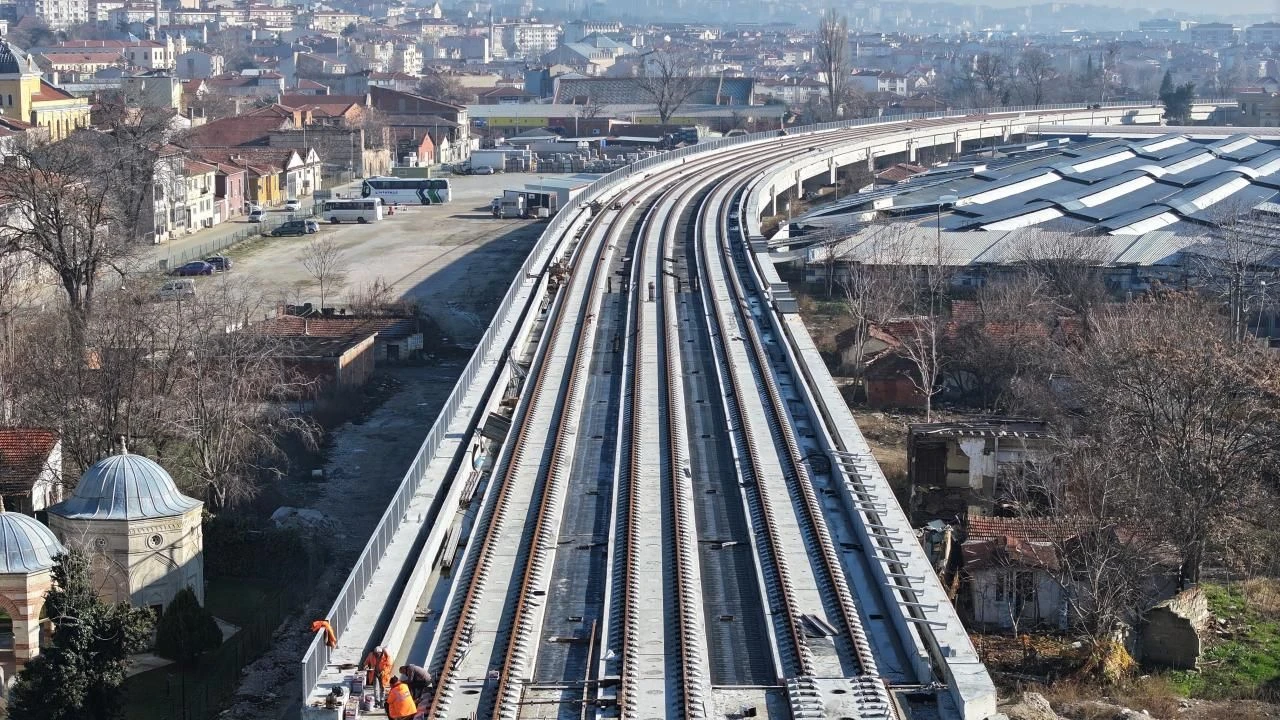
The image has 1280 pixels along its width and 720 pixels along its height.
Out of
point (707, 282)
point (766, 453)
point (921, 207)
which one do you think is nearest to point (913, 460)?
point (766, 453)

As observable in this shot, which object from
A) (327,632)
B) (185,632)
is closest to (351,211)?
(185,632)

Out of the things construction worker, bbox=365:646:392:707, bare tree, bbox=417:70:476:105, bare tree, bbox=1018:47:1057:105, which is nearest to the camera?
construction worker, bbox=365:646:392:707

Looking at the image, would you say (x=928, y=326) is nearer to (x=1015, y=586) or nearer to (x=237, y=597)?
(x=1015, y=586)

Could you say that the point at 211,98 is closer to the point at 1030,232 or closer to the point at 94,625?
the point at 1030,232

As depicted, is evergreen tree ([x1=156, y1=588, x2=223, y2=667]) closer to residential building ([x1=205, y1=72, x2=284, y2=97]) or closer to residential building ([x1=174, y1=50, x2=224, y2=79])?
residential building ([x1=205, y1=72, x2=284, y2=97])

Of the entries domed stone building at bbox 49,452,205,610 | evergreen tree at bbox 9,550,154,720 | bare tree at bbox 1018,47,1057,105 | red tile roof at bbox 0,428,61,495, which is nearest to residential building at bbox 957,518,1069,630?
domed stone building at bbox 49,452,205,610

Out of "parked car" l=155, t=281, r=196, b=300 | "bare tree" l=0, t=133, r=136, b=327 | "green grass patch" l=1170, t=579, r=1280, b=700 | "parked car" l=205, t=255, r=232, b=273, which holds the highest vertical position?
"bare tree" l=0, t=133, r=136, b=327

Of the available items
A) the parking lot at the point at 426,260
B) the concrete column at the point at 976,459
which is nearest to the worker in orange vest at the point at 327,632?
the concrete column at the point at 976,459

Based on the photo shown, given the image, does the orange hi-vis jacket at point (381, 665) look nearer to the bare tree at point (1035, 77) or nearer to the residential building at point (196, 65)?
the bare tree at point (1035, 77)
